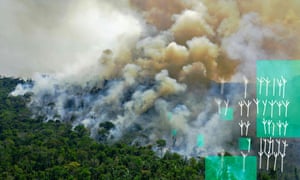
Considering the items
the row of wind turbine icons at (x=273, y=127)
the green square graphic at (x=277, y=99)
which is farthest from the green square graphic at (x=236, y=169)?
the row of wind turbine icons at (x=273, y=127)

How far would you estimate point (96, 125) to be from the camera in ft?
66.6

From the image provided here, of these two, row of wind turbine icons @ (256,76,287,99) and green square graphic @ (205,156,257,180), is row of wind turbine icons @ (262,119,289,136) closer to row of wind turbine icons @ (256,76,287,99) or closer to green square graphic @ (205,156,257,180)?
row of wind turbine icons @ (256,76,287,99)

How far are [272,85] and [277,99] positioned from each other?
13.3 inches

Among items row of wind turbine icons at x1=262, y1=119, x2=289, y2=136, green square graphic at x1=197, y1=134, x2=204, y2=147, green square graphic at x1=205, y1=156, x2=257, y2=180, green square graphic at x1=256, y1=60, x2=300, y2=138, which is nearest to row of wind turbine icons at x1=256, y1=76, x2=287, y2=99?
green square graphic at x1=256, y1=60, x2=300, y2=138

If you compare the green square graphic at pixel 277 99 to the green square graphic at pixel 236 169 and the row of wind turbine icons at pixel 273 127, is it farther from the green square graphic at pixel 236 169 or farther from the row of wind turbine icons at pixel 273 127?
the green square graphic at pixel 236 169

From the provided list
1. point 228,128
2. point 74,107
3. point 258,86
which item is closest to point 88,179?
point 228,128

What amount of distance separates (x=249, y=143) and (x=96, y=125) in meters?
11.6

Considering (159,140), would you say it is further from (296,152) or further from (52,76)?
(52,76)

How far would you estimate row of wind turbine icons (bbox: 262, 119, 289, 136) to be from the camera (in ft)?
26.8

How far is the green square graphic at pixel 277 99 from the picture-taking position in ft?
27.3

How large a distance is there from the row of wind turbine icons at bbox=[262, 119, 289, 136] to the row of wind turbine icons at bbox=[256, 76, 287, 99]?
0.57 metres

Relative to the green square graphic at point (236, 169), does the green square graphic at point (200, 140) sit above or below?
above

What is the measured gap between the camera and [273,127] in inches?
323

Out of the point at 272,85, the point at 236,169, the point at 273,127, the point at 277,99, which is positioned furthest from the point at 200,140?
the point at 273,127
